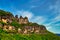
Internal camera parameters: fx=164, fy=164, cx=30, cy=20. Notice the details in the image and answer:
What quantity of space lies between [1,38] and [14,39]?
45.1 ft

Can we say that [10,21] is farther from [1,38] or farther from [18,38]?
[1,38]

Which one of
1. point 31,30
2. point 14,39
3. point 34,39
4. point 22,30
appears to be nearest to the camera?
point 14,39

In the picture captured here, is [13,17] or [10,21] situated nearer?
[10,21]

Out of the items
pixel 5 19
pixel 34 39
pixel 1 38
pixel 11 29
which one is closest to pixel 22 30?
pixel 11 29

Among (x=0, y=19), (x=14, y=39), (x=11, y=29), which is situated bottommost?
(x=14, y=39)

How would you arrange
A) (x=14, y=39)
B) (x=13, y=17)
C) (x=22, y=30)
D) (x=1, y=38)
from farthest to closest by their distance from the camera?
(x=13, y=17) < (x=22, y=30) < (x=14, y=39) < (x=1, y=38)

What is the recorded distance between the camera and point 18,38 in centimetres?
11894

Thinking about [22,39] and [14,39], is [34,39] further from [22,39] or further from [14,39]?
[14,39]

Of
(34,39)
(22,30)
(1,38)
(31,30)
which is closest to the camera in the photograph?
(1,38)

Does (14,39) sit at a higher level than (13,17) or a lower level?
lower

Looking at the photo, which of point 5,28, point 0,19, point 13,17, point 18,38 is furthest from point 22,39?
point 13,17

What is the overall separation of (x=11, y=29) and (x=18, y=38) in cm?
4821

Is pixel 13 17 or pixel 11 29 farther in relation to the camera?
pixel 13 17

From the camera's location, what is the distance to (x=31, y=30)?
18588 centimetres
